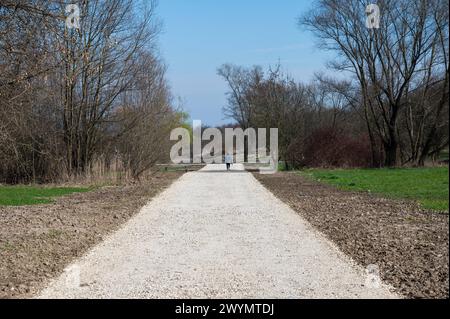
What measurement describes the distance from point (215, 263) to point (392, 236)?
3.67 m

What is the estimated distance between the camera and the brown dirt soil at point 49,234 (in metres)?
7.42

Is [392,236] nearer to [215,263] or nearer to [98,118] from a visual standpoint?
[215,263]

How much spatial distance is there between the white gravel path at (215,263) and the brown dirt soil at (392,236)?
35 centimetres

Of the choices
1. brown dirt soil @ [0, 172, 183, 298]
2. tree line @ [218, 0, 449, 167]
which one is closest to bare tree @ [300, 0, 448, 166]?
tree line @ [218, 0, 449, 167]

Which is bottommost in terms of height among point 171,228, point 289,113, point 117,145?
point 171,228

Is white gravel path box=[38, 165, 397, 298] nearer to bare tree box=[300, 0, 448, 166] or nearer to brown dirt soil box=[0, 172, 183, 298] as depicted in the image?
brown dirt soil box=[0, 172, 183, 298]

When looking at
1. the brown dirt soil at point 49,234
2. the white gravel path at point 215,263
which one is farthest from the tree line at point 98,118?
the white gravel path at point 215,263

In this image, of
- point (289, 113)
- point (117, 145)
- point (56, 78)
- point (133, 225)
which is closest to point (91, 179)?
point (117, 145)

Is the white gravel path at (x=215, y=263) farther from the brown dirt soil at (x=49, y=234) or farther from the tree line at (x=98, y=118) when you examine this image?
the tree line at (x=98, y=118)

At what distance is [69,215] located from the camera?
13820mm

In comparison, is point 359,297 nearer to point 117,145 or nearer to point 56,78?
point 56,78
